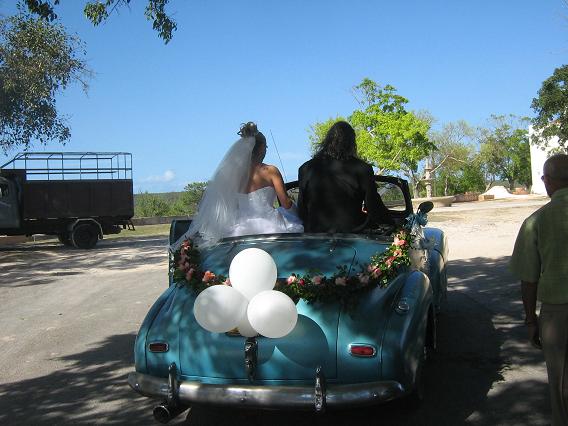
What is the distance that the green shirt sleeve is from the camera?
9.40 ft

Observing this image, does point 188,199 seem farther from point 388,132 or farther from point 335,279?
point 335,279

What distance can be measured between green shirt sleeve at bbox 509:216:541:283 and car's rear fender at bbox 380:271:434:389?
722 mm

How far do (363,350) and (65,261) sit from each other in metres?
14.3

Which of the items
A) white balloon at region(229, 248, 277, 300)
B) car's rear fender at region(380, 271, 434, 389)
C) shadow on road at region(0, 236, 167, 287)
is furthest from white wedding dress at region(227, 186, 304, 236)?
shadow on road at region(0, 236, 167, 287)

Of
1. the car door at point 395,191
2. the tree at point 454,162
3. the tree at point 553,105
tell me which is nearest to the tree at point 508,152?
the tree at point 454,162

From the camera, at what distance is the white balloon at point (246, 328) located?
10.9 ft

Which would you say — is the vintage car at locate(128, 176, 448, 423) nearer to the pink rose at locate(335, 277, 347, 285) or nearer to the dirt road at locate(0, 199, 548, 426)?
the pink rose at locate(335, 277, 347, 285)

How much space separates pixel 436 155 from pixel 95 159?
47.4m

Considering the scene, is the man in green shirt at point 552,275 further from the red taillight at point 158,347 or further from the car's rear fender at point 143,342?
the car's rear fender at point 143,342

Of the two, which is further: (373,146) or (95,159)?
(373,146)

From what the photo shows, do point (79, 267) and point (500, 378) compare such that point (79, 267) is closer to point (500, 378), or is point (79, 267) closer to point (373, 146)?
point (500, 378)

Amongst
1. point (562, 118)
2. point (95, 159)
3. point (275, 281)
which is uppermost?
point (562, 118)

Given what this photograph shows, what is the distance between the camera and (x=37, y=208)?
1908 centimetres

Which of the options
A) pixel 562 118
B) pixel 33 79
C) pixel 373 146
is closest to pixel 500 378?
pixel 33 79
